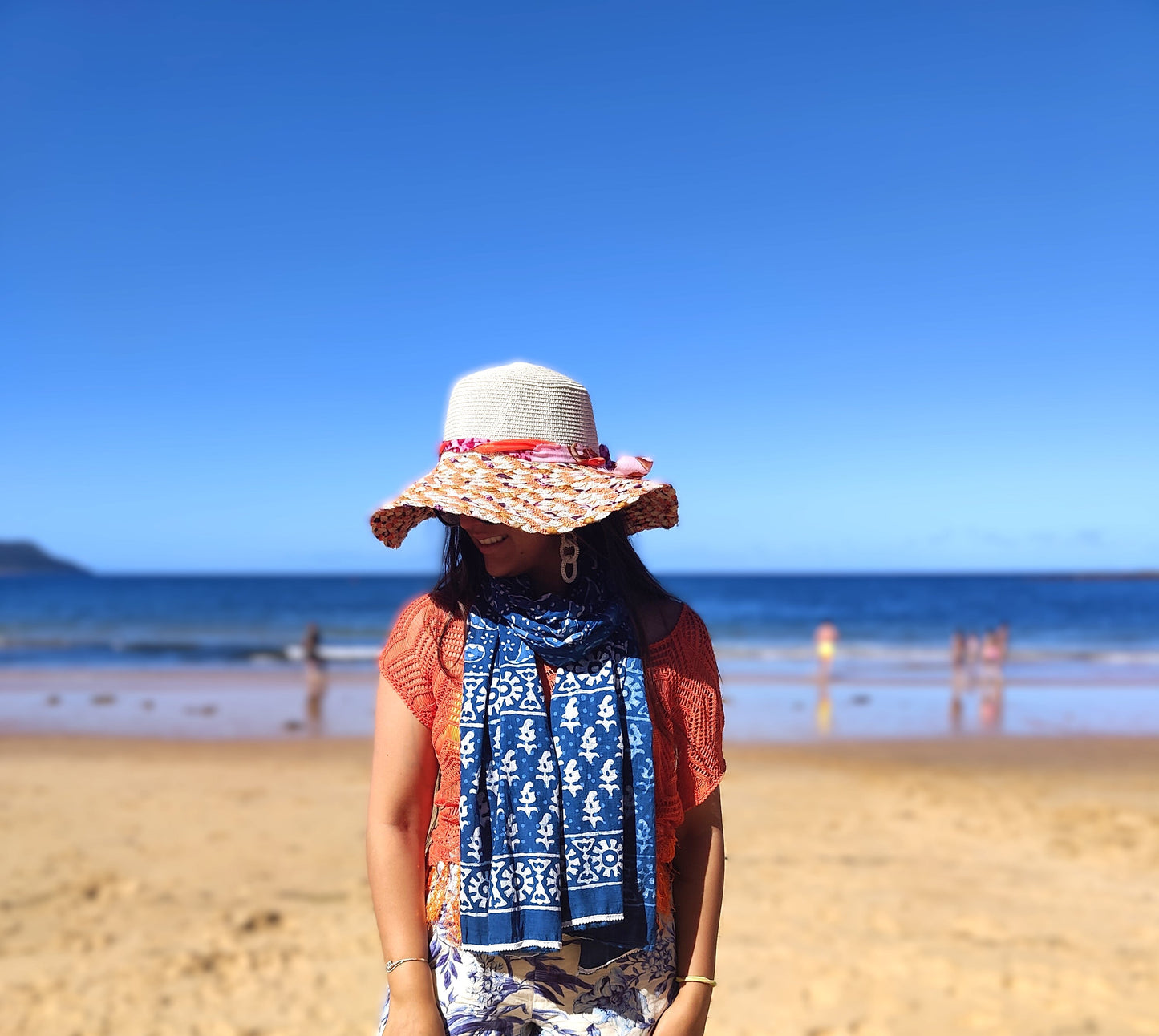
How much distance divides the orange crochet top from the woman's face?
6.3 inches

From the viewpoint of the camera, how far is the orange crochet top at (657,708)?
175cm

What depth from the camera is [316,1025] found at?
410 cm

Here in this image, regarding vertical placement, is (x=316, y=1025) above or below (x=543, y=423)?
below

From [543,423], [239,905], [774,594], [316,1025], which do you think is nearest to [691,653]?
[543,423]

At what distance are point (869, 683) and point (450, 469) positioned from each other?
1855cm

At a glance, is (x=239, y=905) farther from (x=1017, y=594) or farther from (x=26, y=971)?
(x=1017, y=594)

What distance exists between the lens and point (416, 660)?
1.77m

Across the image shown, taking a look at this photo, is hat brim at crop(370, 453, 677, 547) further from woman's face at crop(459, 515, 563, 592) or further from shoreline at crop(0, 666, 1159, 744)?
shoreline at crop(0, 666, 1159, 744)

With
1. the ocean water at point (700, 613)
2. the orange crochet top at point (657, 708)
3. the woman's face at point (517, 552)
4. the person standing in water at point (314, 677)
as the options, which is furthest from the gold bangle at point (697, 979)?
the person standing in water at point (314, 677)

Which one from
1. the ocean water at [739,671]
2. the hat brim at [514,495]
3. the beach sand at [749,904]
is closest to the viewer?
the hat brim at [514,495]

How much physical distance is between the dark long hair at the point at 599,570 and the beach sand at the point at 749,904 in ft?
10.1

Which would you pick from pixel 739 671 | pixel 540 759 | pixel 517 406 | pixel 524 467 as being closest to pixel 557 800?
pixel 540 759

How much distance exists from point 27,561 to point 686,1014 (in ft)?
522

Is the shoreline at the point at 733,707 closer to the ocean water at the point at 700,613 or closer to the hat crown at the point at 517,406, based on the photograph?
the ocean water at the point at 700,613
